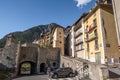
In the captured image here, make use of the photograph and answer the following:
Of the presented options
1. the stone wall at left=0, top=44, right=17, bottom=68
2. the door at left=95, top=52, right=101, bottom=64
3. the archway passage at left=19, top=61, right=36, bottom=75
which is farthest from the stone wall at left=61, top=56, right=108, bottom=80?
the archway passage at left=19, top=61, right=36, bottom=75

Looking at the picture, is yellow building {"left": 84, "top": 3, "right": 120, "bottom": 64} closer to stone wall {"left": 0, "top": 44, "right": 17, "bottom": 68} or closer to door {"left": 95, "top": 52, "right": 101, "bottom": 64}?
door {"left": 95, "top": 52, "right": 101, "bottom": 64}

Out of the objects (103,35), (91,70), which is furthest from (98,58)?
(91,70)

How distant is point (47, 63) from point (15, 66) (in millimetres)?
9876

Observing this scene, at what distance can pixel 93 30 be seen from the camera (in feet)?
106

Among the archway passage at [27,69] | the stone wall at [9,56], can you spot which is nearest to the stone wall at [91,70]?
the stone wall at [9,56]

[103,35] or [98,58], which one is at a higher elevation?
[103,35]

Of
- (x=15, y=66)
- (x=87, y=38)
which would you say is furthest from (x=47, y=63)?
(x=87, y=38)

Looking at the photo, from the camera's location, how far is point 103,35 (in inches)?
1105

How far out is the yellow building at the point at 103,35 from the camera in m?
27.9

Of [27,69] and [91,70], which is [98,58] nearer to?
[91,70]

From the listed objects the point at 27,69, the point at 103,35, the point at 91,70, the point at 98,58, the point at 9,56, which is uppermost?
the point at 103,35

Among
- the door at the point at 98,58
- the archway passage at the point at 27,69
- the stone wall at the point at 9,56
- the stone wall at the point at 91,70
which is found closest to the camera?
the stone wall at the point at 91,70

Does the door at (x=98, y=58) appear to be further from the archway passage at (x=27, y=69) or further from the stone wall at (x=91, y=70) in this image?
the archway passage at (x=27, y=69)

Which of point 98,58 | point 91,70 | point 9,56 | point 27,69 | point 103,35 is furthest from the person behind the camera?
point 27,69
